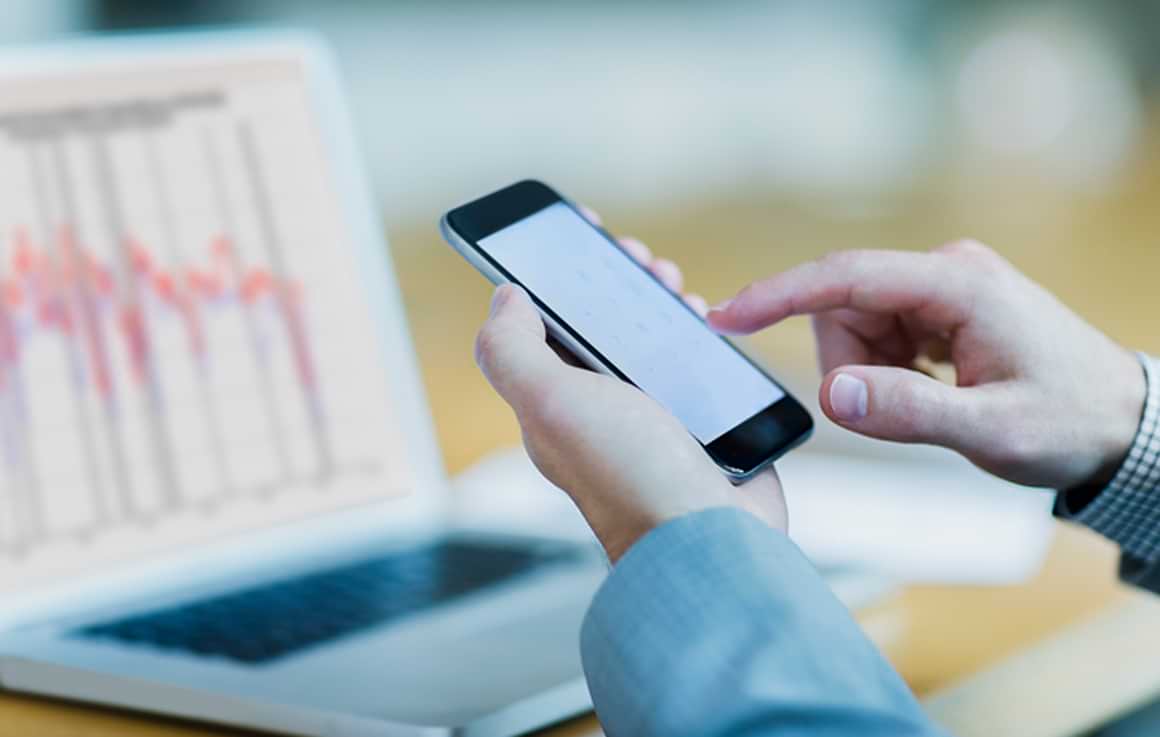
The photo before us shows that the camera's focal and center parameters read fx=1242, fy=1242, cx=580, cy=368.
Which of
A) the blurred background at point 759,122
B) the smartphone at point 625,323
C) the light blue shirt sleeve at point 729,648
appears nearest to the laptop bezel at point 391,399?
the smartphone at point 625,323

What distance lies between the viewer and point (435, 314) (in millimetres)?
1330

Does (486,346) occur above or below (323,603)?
above

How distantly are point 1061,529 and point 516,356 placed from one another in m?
0.44

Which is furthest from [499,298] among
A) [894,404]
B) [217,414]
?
[217,414]

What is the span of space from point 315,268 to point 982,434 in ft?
1.20

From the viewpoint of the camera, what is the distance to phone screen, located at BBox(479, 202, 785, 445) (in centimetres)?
44

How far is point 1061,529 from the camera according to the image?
70 cm

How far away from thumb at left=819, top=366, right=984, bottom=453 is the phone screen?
1.4 inches

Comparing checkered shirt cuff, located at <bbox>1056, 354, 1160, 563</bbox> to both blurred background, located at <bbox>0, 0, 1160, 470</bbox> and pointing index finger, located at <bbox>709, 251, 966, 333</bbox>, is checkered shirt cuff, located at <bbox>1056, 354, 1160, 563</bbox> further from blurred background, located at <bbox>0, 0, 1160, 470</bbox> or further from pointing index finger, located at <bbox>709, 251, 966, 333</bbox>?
blurred background, located at <bbox>0, 0, 1160, 470</bbox>

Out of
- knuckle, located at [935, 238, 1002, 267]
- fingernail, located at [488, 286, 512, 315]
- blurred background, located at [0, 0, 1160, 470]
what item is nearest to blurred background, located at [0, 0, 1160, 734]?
blurred background, located at [0, 0, 1160, 470]

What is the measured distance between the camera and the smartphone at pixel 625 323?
1.44ft

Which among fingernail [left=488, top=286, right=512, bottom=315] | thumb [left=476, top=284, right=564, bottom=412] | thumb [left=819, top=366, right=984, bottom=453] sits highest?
fingernail [left=488, top=286, right=512, bottom=315]

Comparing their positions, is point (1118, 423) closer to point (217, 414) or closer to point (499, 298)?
point (499, 298)

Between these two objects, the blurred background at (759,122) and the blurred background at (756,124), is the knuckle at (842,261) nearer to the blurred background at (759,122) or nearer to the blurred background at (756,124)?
the blurred background at (756,124)
